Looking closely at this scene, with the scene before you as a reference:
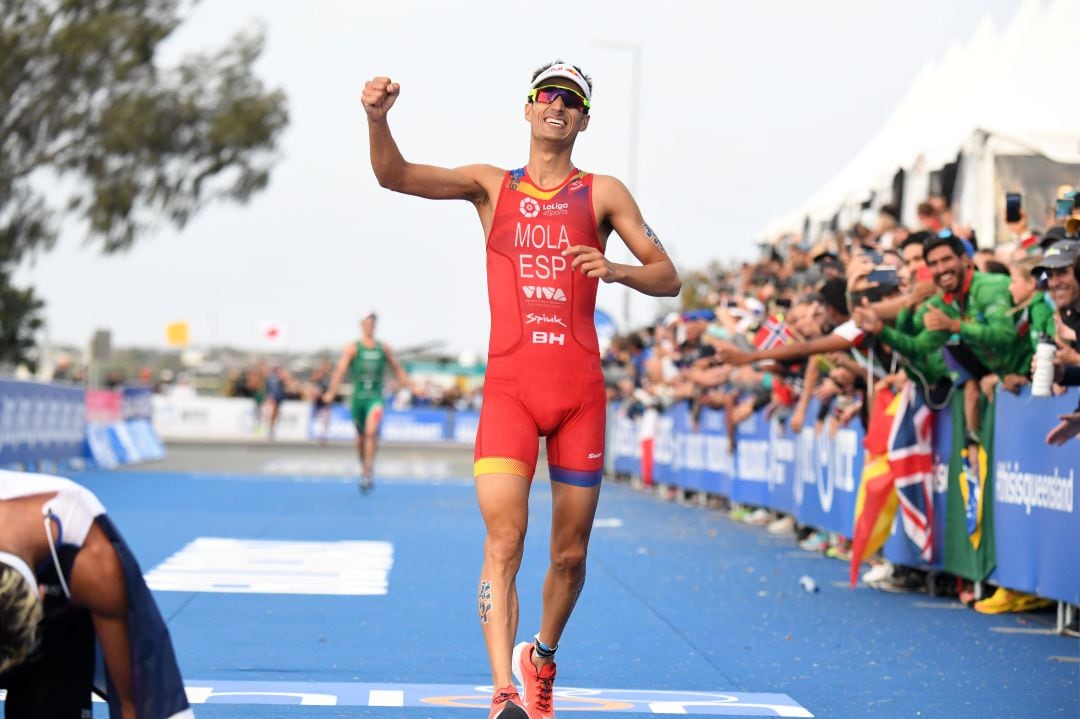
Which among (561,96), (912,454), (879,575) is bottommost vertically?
(879,575)

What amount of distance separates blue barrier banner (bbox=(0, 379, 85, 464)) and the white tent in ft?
38.3

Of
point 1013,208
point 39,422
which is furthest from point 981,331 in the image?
point 39,422

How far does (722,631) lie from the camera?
9.50m

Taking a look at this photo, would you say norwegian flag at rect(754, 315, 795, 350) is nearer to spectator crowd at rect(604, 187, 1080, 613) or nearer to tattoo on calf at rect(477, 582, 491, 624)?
spectator crowd at rect(604, 187, 1080, 613)

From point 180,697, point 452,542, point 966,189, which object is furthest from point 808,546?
point 180,697

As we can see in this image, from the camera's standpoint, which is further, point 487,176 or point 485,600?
point 487,176

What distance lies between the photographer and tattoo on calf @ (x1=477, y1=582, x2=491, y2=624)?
608cm

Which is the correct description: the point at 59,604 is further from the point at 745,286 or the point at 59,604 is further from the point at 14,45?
the point at 14,45

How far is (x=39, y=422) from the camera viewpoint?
24562 millimetres

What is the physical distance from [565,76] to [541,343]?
3.27ft

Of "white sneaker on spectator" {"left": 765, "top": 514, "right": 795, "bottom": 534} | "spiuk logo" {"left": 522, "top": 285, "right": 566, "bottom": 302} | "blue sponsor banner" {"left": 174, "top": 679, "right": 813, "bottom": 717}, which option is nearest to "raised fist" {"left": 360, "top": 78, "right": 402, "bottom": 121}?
"spiuk logo" {"left": 522, "top": 285, "right": 566, "bottom": 302}

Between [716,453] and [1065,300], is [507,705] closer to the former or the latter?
[1065,300]

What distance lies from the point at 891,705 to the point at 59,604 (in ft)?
13.9

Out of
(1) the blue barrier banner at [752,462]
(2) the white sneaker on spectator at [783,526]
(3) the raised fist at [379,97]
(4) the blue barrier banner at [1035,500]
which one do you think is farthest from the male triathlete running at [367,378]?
(3) the raised fist at [379,97]
